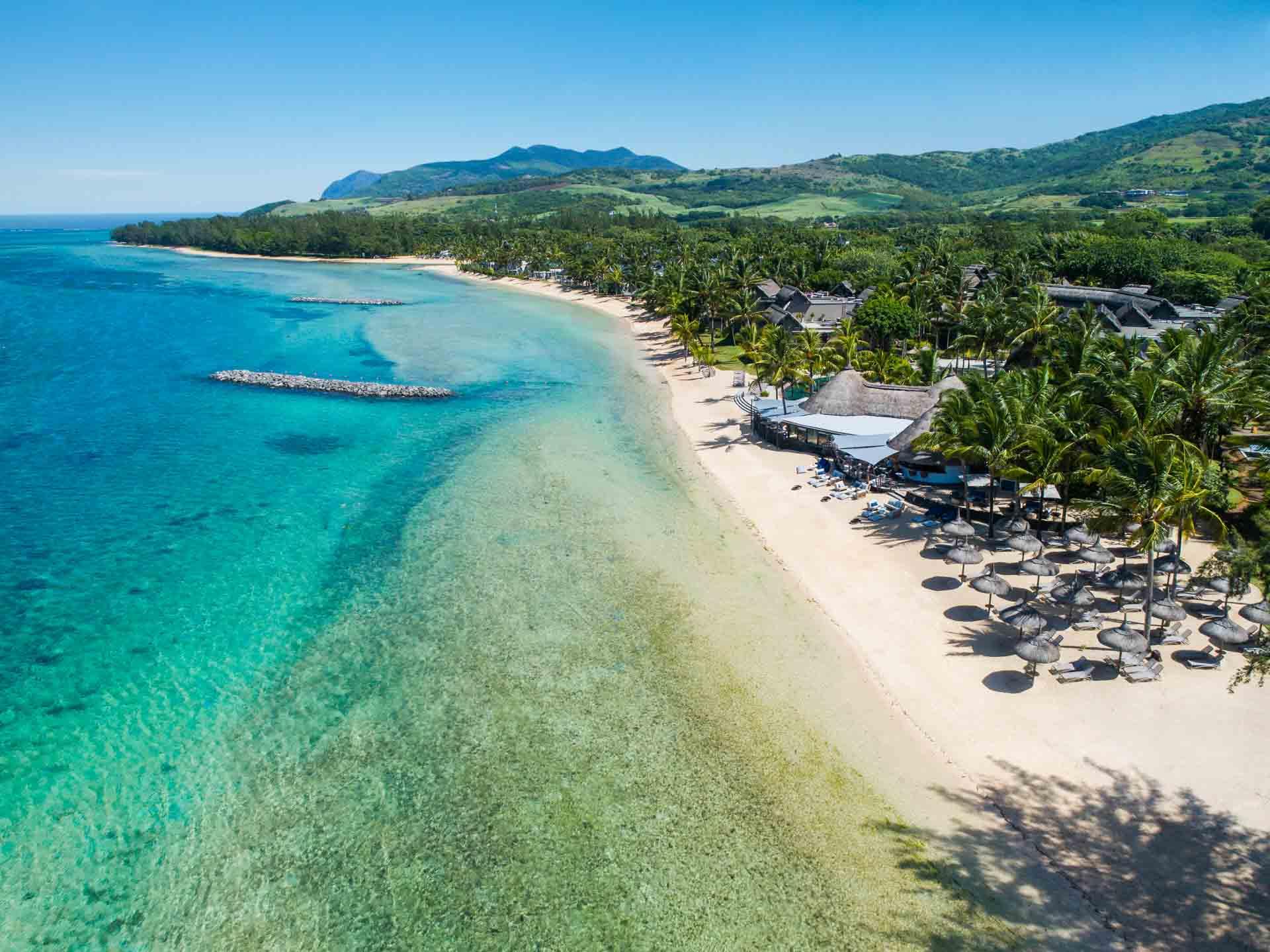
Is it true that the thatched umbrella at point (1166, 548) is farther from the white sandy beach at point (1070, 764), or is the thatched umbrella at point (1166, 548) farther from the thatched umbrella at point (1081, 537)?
the white sandy beach at point (1070, 764)

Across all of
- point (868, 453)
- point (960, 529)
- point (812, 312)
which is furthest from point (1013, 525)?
point (812, 312)

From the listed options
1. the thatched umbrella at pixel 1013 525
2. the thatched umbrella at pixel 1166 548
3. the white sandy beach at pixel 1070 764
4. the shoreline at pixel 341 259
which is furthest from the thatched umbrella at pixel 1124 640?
the shoreline at pixel 341 259

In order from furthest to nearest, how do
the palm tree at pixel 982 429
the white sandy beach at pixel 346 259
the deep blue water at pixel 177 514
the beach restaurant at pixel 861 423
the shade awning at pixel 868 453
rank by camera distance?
1. the white sandy beach at pixel 346 259
2. the beach restaurant at pixel 861 423
3. the shade awning at pixel 868 453
4. the palm tree at pixel 982 429
5. the deep blue water at pixel 177 514

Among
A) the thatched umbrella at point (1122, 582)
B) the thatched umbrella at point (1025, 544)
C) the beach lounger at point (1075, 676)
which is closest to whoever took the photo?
the beach lounger at point (1075, 676)

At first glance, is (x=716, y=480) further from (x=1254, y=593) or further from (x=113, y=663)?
(x=113, y=663)

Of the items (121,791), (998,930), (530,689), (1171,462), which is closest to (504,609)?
(530,689)

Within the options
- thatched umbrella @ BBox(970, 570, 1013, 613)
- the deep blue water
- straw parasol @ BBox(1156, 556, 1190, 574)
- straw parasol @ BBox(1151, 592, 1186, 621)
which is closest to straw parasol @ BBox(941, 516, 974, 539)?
thatched umbrella @ BBox(970, 570, 1013, 613)
